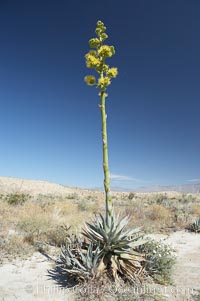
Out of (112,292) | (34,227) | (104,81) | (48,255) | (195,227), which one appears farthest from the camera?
(195,227)

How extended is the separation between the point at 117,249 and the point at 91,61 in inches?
138

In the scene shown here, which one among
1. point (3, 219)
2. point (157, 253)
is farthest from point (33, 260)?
point (3, 219)

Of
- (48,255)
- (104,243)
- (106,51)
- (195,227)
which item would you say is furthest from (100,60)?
(195,227)

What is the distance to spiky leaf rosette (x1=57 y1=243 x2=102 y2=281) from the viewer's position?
4.99 m

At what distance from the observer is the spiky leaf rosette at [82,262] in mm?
4992

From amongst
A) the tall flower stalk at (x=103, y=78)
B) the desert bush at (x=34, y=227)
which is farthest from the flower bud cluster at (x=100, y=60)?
the desert bush at (x=34, y=227)

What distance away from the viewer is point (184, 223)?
11562mm

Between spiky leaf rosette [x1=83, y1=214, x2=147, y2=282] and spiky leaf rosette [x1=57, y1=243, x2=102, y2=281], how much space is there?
5.5 inches

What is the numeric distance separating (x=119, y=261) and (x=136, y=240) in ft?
2.61

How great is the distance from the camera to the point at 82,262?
5348 mm

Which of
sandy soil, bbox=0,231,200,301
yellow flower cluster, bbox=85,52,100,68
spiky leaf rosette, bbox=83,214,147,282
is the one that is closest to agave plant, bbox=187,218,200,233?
sandy soil, bbox=0,231,200,301

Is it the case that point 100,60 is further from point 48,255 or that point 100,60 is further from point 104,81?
point 48,255

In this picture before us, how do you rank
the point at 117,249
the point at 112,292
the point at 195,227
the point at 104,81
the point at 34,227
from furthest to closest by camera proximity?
the point at 195,227 → the point at 34,227 → the point at 104,81 → the point at 117,249 → the point at 112,292

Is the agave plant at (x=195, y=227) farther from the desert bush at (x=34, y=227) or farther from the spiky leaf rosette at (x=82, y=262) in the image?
the spiky leaf rosette at (x=82, y=262)
